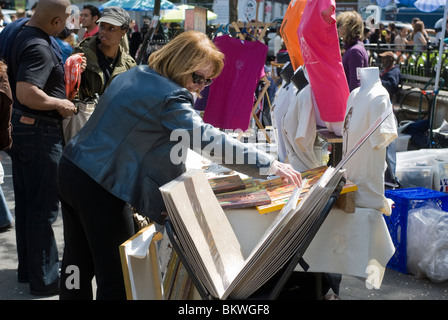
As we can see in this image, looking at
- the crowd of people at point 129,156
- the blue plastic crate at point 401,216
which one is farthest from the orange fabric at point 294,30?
the crowd of people at point 129,156

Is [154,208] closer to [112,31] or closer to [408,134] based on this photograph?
[112,31]

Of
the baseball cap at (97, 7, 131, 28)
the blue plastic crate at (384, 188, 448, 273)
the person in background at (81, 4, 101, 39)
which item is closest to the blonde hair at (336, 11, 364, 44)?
the blue plastic crate at (384, 188, 448, 273)

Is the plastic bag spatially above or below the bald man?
below

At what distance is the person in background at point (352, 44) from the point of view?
5.97 meters

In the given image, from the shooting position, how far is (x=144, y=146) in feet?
8.34

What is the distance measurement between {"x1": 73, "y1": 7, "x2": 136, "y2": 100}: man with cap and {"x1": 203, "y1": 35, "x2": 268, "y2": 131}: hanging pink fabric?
158 cm

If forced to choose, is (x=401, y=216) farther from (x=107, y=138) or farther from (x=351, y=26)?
(x=107, y=138)

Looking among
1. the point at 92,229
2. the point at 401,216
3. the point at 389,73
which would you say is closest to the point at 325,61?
the point at 401,216

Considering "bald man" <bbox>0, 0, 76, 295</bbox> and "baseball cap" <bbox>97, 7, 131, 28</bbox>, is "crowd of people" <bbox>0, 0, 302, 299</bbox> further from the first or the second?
"baseball cap" <bbox>97, 7, 131, 28</bbox>

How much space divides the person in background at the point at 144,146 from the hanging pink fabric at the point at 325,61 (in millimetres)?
1659

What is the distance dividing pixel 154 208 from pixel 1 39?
77.5 inches

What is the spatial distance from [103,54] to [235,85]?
1792mm

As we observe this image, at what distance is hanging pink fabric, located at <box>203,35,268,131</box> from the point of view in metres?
5.84

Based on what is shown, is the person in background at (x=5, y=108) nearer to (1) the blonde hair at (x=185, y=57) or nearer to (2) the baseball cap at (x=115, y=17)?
(1) the blonde hair at (x=185, y=57)
